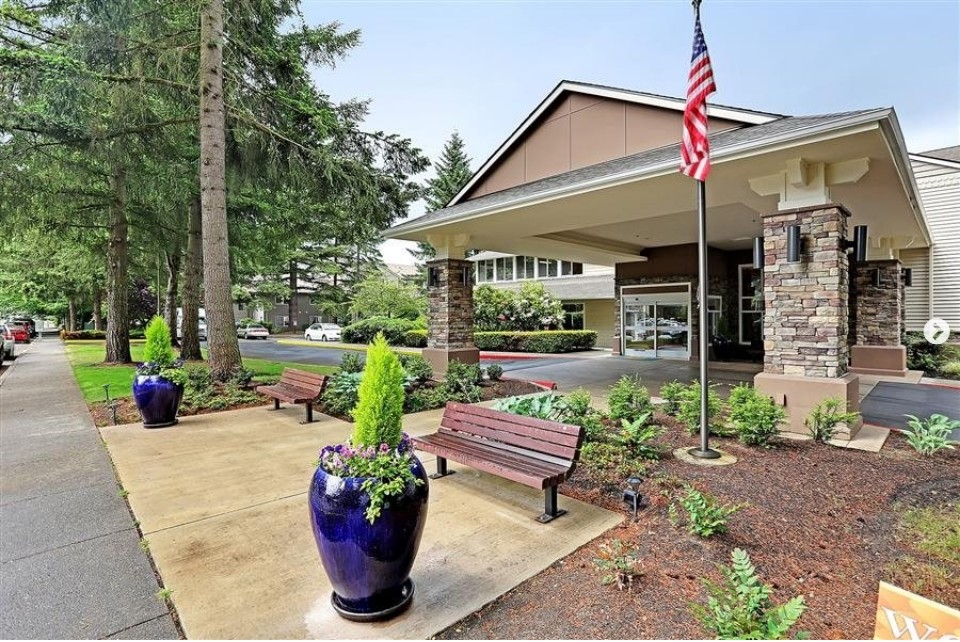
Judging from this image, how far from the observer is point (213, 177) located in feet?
31.8

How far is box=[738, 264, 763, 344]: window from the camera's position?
17.4 metres

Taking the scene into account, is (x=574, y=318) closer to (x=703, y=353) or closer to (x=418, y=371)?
(x=418, y=371)

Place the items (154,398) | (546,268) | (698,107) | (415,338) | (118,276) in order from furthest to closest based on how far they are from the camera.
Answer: (546,268) < (415,338) < (118,276) < (154,398) < (698,107)

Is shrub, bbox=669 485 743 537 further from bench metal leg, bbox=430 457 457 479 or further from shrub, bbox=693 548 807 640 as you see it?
bench metal leg, bbox=430 457 457 479

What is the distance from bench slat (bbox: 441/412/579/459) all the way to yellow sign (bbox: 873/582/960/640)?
7.25 ft

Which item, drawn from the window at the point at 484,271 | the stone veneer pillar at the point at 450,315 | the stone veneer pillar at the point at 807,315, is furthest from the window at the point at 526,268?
the stone veneer pillar at the point at 807,315

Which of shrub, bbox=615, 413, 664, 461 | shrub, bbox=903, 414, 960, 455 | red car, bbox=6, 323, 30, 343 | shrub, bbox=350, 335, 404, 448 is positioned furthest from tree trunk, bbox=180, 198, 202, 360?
red car, bbox=6, 323, 30, 343

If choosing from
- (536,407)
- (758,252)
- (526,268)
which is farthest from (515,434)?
(526,268)

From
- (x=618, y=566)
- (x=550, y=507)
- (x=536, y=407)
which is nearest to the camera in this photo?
(x=618, y=566)

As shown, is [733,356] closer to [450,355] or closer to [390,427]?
[450,355]

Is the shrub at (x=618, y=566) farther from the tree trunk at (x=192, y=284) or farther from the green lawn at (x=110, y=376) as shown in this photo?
the tree trunk at (x=192, y=284)

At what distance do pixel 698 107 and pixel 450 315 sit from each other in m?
7.39

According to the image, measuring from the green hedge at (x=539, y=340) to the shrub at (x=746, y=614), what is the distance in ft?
62.4

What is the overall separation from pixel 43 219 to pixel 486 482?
16.0m
